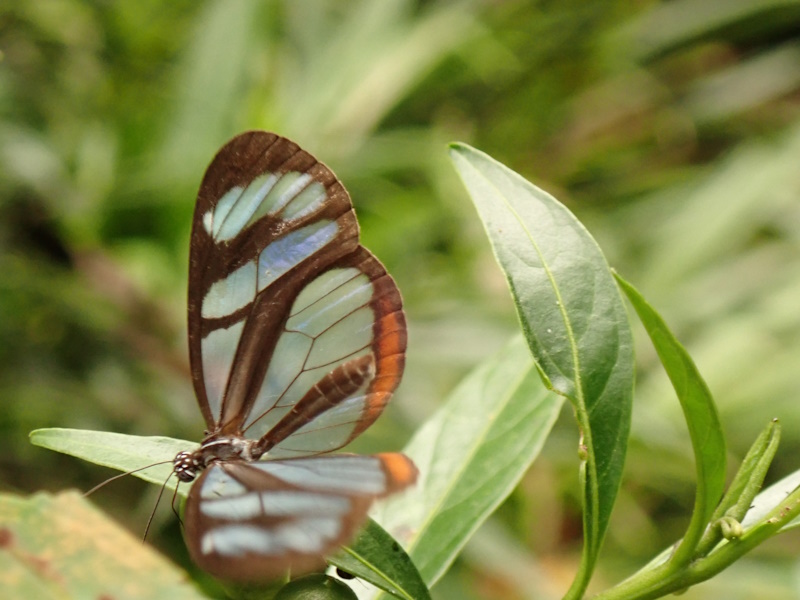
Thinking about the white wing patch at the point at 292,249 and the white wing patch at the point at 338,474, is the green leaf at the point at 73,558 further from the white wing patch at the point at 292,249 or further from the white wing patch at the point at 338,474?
the white wing patch at the point at 292,249

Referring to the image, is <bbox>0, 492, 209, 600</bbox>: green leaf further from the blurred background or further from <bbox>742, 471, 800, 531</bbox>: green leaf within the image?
the blurred background

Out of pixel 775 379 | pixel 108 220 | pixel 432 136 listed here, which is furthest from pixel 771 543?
pixel 108 220

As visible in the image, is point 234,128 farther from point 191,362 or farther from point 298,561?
point 298,561

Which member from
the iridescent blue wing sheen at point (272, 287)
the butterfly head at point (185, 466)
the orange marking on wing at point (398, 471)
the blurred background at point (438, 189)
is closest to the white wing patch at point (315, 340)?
the iridescent blue wing sheen at point (272, 287)

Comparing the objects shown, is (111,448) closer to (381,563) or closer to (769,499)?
(381,563)

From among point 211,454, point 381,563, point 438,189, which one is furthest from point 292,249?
point 438,189
